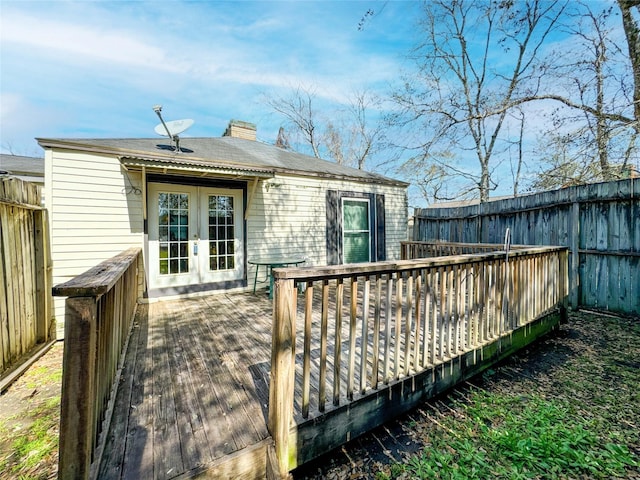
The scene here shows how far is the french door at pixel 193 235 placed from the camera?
4934 mm

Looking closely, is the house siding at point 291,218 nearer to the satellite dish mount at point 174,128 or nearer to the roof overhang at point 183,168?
the roof overhang at point 183,168

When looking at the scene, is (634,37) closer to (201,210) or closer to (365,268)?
(365,268)

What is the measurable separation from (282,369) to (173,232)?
4.30 metres

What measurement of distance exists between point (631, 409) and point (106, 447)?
408cm

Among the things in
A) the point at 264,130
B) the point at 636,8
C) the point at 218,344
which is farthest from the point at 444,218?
the point at 264,130

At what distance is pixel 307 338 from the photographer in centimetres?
180

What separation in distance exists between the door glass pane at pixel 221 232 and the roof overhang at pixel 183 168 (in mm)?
659

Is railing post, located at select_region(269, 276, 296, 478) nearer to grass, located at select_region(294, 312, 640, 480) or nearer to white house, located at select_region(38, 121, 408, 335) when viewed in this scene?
grass, located at select_region(294, 312, 640, 480)

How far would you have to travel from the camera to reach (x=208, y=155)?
5645 mm

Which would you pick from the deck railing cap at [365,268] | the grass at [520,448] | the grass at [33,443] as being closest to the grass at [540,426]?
the grass at [520,448]

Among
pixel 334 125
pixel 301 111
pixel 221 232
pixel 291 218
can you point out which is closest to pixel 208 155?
pixel 221 232

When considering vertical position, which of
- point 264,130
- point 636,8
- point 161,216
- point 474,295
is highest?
point 264,130

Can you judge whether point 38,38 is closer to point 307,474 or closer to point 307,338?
point 307,338

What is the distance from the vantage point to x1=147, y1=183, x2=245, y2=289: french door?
194 inches
